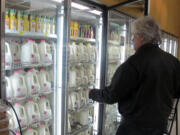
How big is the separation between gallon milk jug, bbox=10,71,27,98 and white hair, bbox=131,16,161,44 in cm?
136

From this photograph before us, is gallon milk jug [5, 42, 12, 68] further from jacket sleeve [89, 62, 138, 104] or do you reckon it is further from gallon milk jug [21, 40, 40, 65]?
jacket sleeve [89, 62, 138, 104]

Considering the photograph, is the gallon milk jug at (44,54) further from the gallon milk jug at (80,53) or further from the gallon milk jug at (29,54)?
the gallon milk jug at (80,53)

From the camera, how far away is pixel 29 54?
2.12 meters

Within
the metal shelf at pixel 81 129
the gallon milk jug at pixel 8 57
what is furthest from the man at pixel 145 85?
the metal shelf at pixel 81 129

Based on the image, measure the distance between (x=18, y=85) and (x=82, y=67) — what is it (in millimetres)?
1281

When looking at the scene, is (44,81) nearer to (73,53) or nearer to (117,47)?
(73,53)

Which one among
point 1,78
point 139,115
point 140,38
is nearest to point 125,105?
point 139,115

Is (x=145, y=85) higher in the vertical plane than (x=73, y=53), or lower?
lower

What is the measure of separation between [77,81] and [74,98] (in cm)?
27

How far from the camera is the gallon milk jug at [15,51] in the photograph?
207 cm

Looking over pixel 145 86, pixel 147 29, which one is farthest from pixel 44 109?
pixel 147 29

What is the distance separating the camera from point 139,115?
1.56 metres

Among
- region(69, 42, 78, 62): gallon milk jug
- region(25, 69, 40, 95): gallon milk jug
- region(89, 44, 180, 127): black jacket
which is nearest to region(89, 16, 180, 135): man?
region(89, 44, 180, 127): black jacket

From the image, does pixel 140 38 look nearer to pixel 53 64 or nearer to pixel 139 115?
pixel 139 115
